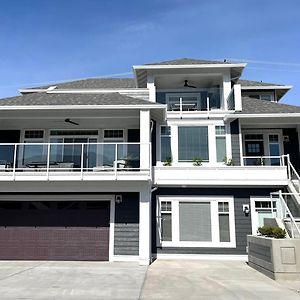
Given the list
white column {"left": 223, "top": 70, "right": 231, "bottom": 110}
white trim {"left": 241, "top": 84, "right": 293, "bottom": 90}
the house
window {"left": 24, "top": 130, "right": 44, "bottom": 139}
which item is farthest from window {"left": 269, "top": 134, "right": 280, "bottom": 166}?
window {"left": 24, "top": 130, "right": 44, "bottom": 139}

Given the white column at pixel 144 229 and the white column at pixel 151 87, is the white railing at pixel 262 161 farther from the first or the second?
the white column at pixel 144 229

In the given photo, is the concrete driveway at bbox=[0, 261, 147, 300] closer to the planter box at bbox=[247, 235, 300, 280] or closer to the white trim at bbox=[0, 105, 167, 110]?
the planter box at bbox=[247, 235, 300, 280]

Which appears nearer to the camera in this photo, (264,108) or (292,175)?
(292,175)

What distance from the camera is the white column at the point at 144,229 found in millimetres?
12719

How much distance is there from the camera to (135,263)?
1284cm

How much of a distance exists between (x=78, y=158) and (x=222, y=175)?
234 inches

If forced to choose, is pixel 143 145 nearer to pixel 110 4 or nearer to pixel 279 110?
pixel 110 4

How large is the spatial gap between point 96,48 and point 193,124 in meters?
5.47

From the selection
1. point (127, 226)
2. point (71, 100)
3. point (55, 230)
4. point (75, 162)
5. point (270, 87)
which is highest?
point (270, 87)

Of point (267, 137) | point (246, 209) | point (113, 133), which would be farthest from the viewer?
point (267, 137)

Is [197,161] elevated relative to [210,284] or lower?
elevated

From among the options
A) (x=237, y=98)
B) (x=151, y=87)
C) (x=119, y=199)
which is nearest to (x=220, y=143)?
(x=237, y=98)

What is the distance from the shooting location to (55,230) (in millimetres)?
13734

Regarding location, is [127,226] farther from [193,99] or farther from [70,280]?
[193,99]
